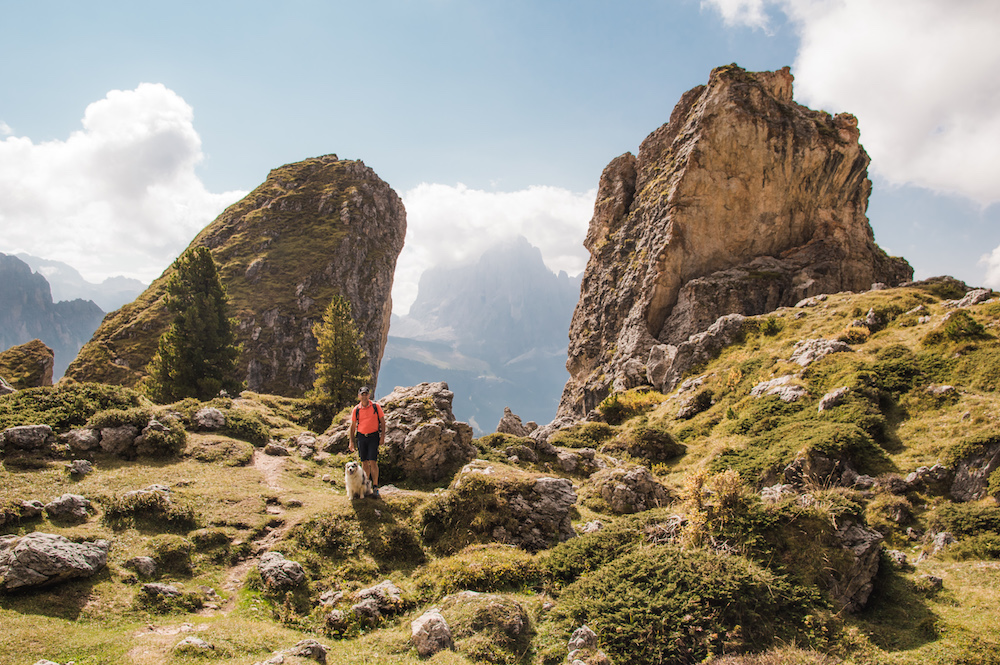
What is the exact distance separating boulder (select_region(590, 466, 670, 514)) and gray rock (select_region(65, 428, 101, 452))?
17015mm

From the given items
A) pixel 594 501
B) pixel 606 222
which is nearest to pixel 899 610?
pixel 594 501

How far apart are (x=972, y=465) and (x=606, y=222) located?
5515 cm

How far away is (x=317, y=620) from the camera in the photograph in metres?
8.23

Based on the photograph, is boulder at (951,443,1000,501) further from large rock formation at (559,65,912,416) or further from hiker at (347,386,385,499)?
large rock formation at (559,65,912,416)

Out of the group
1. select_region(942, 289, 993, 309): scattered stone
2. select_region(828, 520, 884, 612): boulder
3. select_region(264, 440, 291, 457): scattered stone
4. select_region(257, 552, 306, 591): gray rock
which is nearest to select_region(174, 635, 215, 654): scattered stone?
select_region(257, 552, 306, 591): gray rock

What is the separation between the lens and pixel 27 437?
512 inches

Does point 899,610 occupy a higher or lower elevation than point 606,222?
lower

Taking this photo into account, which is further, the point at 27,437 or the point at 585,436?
the point at 585,436

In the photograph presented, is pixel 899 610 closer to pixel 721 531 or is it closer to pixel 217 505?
pixel 721 531

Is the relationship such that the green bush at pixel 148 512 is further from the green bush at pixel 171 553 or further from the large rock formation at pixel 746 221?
the large rock formation at pixel 746 221

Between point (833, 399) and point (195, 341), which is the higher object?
point (195, 341)

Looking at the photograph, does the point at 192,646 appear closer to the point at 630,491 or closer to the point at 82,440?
the point at 82,440

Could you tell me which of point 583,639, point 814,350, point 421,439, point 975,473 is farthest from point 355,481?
point 814,350

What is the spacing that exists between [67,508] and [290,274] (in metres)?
76.7
